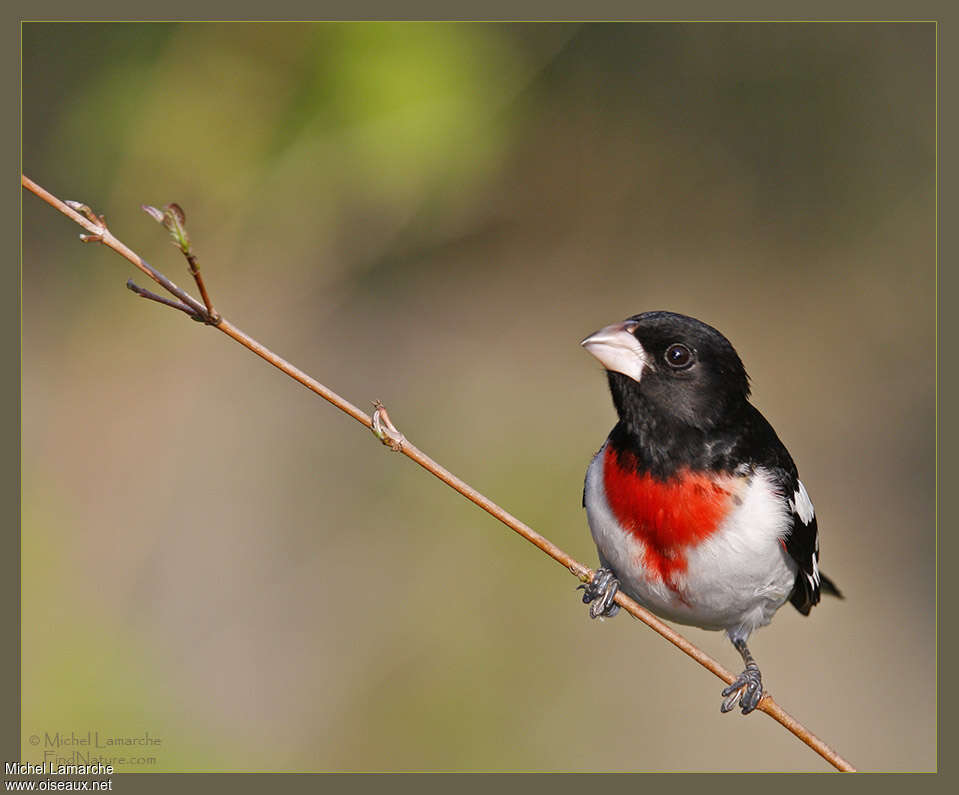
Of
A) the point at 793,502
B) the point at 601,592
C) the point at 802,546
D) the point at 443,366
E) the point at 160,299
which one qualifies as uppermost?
the point at 443,366

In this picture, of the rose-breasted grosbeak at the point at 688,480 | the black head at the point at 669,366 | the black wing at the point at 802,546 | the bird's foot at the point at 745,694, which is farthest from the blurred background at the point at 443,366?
the black head at the point at 669,366

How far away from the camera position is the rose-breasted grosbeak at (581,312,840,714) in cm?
275

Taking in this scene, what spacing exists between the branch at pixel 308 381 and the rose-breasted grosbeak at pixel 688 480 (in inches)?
13.1

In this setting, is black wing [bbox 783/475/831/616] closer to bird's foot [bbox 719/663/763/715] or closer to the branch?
bird's foot [bbox 719/663/763/715]

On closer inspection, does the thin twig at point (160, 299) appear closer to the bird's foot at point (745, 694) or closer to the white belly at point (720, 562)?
the white belly at point (720, 562)

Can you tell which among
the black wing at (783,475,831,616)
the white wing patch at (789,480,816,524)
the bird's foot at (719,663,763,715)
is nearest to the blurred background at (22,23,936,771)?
the bird's foot at (719,663,763,715)

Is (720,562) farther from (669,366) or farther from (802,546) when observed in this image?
(669,366)

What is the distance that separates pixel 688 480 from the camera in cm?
281

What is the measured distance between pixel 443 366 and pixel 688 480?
11.8 ft

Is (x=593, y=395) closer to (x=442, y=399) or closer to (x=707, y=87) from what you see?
(x=442, y=399)

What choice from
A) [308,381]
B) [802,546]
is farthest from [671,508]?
[308,381]

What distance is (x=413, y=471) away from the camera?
562 cm

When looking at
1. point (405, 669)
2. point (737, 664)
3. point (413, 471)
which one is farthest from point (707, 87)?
point (405, 669)

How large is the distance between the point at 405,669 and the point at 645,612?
2669 mm
